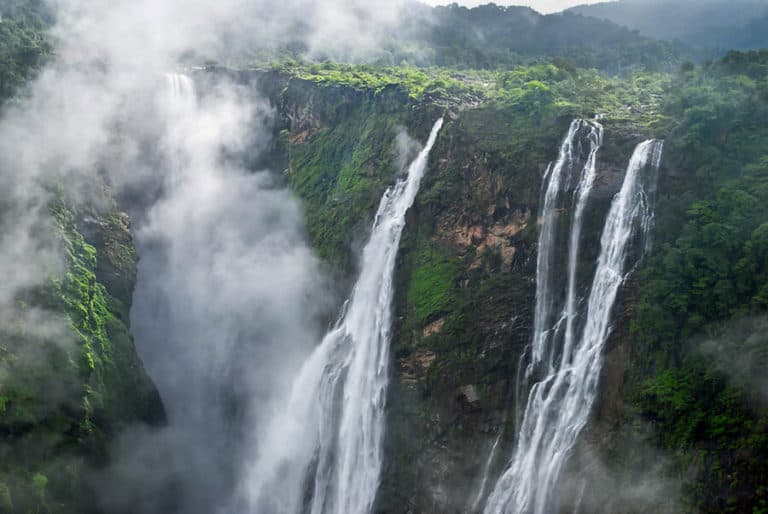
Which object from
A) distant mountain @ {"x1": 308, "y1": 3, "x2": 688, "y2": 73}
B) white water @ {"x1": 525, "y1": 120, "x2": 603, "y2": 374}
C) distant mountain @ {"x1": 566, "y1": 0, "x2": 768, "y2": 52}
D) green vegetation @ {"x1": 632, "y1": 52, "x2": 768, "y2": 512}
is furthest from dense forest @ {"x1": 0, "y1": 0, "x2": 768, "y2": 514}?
distant mountain @ {"x1": 566, "y1": 0, "x2": 768, "y2": 52}

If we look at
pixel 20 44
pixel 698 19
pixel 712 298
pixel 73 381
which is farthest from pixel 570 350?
pixel 698 19

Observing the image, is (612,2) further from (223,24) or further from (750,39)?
(223,24)

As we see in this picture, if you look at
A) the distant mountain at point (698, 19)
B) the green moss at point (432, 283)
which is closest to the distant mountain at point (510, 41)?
the distant mountain at point (698, 19)

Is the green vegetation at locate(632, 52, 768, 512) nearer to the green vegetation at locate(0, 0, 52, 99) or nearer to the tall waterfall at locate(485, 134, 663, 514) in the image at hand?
the tall waterfall at locate(485, 134, 663, 514)

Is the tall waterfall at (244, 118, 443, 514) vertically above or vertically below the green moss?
below

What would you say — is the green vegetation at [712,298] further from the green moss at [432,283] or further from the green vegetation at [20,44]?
the green vegetation at [20,44]

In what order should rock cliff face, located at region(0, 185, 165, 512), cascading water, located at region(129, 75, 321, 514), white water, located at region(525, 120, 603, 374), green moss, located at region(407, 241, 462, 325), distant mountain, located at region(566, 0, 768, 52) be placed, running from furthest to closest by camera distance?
1. distant mountain, located at region(566, 0, 768, 52)
2. cascading water, located at region(129, 75, 321, 514)
3. green moss, located at region(407, 241, 462, 325)
4. rock cliff face, located at region(0, 185, 165, 512)
5. white water, located at region(525, 120, 603, 374)

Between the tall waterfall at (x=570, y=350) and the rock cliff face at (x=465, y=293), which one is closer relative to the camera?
the tall waterfall at (x=570, y=350)
